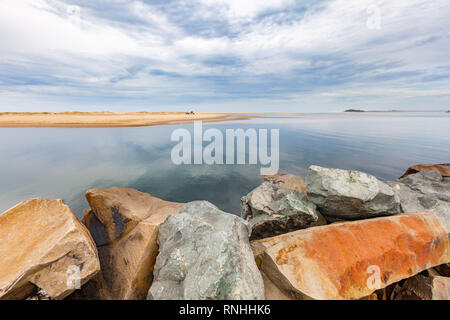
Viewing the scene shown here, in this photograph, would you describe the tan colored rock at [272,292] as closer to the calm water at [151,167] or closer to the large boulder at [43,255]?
the large boulder at [43,255]

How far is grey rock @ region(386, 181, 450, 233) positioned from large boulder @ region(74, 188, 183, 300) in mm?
6814

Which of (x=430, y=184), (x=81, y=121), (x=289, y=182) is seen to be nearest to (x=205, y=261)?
(x=289, y=182)

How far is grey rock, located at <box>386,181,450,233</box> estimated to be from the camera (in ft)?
15.0

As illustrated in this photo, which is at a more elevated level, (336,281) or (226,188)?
(336,281)

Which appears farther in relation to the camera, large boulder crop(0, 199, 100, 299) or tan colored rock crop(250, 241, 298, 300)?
tan colored rock crop(250, 241, 298, 300)

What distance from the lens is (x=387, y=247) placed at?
360 cm

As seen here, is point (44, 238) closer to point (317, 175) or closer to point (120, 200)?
point (120, 200)

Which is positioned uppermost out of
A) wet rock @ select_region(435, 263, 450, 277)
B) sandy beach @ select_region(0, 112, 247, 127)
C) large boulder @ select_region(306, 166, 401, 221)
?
sandy beach @ select_region(0, 112, 247, 127)

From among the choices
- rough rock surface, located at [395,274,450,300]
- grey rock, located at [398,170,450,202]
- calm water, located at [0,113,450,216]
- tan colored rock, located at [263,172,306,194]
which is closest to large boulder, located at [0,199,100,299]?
rough rock surface, located at [395,274,450,300]

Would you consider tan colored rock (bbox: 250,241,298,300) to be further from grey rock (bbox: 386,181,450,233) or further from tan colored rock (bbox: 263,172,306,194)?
tan colored rock (bbox: 263,172,306,194)

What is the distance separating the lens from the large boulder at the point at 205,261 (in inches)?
104

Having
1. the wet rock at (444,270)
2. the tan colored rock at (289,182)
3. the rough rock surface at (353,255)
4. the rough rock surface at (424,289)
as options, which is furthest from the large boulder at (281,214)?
the wet rock at (444,270)

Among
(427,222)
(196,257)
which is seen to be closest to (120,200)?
(196,257)

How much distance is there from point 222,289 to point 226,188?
9994mm
